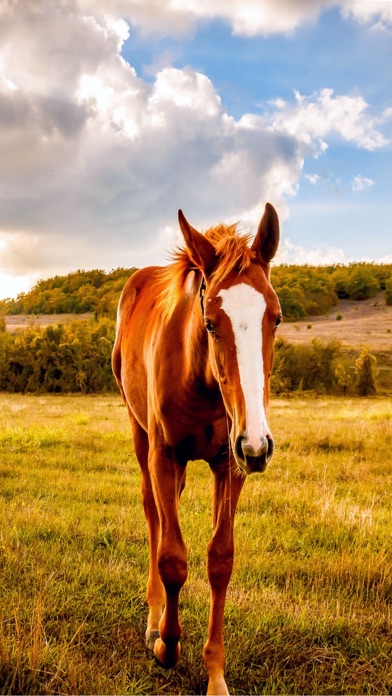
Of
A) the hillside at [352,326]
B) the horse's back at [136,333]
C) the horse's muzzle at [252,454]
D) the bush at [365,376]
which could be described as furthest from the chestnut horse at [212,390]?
the hillside at [352,326]

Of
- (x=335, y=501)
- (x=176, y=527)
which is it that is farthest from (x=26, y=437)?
(x=176, y=527)

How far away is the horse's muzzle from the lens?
2131mm

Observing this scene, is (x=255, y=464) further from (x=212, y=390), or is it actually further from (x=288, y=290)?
(x=288, y=290)

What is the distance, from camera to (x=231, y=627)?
3396mm

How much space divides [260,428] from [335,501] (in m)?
4.95

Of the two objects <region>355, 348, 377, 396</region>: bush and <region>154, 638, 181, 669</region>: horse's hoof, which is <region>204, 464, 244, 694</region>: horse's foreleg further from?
<region>355, 348, 377, 396</region>: bush

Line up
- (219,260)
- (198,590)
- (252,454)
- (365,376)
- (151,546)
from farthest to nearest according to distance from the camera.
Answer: (365,376) → (151,546) → (198,590) → (219,260) → (252,454)

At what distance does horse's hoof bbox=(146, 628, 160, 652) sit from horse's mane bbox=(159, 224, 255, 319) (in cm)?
211

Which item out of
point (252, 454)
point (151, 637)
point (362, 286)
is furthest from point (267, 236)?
point (362, 286)

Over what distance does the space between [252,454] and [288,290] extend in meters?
49.3

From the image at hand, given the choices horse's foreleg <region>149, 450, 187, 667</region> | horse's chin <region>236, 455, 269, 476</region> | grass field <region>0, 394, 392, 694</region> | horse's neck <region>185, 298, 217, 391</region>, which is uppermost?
horse's neck <region>185, 298, 217, 391</region>

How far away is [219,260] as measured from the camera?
276 cm

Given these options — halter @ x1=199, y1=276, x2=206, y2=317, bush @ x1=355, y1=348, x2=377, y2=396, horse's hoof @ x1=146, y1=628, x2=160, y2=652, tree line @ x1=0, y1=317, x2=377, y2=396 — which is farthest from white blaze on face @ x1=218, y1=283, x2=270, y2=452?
bush @ x1=355, y1=348, x2=377, y2=396

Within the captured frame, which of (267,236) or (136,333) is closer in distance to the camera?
(267,236)
